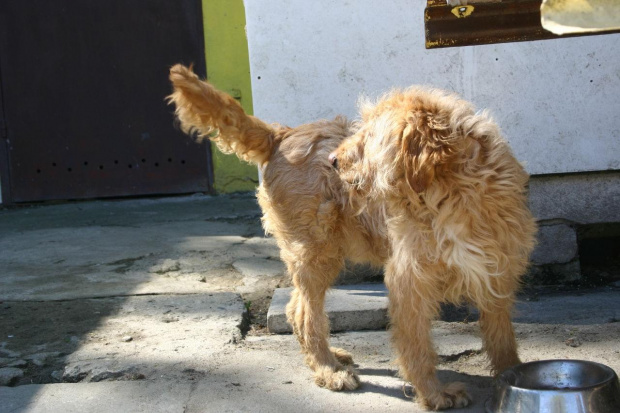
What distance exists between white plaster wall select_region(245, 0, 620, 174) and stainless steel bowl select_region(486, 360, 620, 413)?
2328 mm

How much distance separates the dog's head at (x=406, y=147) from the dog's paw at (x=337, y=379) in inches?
36.2

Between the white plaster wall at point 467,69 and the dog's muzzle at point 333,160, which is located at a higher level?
the white plaster wall at point 467,69

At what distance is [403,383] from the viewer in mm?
3688

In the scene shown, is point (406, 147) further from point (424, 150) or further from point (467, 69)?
point (467, 69)

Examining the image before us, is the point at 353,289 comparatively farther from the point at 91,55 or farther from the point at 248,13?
the point at 91,55

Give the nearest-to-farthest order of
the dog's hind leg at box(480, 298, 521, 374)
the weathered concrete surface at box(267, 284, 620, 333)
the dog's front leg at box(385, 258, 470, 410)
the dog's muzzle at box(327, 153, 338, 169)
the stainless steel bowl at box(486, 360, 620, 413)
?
the stainless steel bowl at box(486, 360, 620, 413), the dog's front leg at box(385, 258, 470, 410), the dog's hind leg at box(480, 298, 521, 374), the dog's muzzle at box(327, 153, 338, 169), the weathered concrete surface at box(267, 284, 620, 333)

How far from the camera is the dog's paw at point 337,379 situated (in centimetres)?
365

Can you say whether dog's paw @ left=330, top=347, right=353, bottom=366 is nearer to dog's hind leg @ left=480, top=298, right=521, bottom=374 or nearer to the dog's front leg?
the dog's front leg

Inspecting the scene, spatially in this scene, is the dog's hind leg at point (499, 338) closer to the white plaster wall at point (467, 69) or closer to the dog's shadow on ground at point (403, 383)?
the dog's shadow on ground at point (403, 383)

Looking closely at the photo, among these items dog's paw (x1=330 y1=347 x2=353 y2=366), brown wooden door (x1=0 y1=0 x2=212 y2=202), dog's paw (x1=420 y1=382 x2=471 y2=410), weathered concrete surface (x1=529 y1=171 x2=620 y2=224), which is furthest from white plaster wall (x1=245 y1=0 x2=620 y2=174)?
brown wooden door (x1=0 y1=0 x2=212 y2=202)

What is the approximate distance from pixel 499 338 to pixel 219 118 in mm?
1826

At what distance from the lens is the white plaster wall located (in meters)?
5.23

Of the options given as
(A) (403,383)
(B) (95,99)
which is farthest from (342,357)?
(B) (95,99)

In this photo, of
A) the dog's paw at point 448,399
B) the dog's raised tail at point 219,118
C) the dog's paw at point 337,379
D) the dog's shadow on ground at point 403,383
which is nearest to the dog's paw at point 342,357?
the dog's shadow on ground at point 403,383
